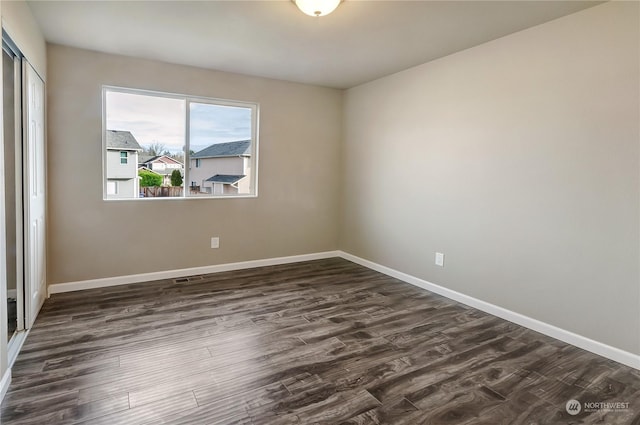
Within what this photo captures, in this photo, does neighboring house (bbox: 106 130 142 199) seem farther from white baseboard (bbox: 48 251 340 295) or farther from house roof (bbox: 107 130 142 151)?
white baseboard (bbox: 48 251 340 295)

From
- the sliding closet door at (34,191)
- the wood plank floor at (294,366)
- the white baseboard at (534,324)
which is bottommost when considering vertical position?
the wood plank floor at (294,366)

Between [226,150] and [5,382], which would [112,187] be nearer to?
[226,150]

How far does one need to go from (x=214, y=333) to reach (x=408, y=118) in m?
2.94

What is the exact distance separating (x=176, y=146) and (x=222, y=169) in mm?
570

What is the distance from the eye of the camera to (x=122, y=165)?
3.87 m

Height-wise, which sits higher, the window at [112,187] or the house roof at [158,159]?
the house roof at [158,159]

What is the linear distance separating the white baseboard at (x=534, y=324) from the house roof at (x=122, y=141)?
3176 millimetres

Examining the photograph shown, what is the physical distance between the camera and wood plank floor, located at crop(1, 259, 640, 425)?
1.89 metres

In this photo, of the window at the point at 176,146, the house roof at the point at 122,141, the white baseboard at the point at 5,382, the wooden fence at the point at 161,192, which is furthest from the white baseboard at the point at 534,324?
the white baseboard at the point at 5,382

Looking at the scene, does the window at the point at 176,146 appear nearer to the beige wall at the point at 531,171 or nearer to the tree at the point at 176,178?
the tree at the point at 176,178

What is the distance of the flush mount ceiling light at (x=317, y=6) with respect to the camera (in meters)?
2.34

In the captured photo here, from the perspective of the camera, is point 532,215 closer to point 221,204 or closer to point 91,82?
point 221,204

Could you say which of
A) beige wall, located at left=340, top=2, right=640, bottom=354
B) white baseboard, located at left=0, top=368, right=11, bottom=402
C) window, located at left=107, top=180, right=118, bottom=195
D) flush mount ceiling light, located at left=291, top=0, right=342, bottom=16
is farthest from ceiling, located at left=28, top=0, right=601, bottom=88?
white baseboard, located at left=0, top=368, right=11, bottom=402

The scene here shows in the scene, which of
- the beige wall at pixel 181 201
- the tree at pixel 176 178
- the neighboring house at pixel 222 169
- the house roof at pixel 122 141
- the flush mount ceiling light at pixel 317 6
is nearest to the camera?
the flush mount ceiling light at pixel 317 6
